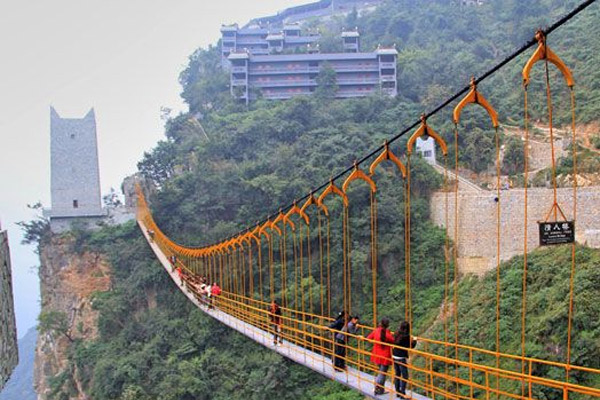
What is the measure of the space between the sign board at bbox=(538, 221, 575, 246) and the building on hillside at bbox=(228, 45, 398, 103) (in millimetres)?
24972

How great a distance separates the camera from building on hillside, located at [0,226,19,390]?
6090 mm

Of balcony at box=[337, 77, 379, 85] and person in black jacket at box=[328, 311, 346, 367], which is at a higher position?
balcony at box=[337, 77, 379, 85]

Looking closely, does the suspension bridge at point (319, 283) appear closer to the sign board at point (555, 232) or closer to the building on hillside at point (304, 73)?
the sign board at point (555, 232)

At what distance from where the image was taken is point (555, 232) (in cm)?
383

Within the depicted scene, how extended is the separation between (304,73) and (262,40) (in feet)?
31.1

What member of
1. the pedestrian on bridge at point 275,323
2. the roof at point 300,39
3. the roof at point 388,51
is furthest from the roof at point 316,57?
the pedestrian on bridge at point 275,323

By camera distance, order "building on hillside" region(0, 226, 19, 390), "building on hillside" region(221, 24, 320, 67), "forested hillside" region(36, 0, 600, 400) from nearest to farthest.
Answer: "building on hillside" region(0, 226, 19, 390) → "forested hillside" region(36, 0, 600, 400) → "building on hillside" region(221, 24, 320, 67)

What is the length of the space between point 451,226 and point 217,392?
23.1ft

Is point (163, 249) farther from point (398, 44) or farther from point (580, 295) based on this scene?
point (398, 44)

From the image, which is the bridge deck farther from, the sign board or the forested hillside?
the forested hillside

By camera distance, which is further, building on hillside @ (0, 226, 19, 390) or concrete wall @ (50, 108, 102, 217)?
concrete wall @ (50, 108, 102, 217)

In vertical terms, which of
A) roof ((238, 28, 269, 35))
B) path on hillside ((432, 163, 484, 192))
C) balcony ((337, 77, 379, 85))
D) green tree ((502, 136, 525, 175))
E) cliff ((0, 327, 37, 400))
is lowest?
cliff ((0, 327, 37, 400))

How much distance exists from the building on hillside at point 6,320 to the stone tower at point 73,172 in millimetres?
14579

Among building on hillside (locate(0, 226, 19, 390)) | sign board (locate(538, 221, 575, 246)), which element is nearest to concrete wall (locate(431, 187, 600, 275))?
sign board (locate(538, 221, 575, 246))
